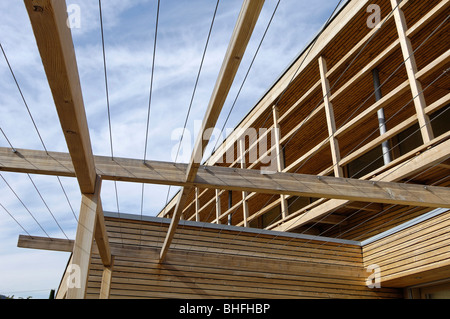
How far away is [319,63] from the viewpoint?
32.0ft

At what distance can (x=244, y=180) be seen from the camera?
4.48 m

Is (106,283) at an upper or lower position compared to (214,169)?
lower

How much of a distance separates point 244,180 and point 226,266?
3.72 meters

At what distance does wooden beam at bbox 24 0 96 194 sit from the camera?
195cm

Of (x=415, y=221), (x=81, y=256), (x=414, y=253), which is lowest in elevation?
(x=81, y=256)

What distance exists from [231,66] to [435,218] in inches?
239

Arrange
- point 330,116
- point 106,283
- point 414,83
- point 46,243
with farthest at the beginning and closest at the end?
1. point 330,116
2. point 46,243
3. point 414,83
4. point 106,283

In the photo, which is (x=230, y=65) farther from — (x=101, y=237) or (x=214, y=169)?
(x=101, y=237)

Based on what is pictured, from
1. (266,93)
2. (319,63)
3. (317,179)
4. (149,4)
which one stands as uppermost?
(266,93)

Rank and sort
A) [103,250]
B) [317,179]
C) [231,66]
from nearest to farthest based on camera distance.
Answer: [231,66], [317,179], [103,250]

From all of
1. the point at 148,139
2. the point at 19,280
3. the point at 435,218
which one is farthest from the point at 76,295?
the point at 19,280

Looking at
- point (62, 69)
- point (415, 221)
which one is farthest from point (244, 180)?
point (415, 221)

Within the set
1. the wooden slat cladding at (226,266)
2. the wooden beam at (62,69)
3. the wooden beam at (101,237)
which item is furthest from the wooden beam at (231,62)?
the wooden slat cladding at (226,266)
